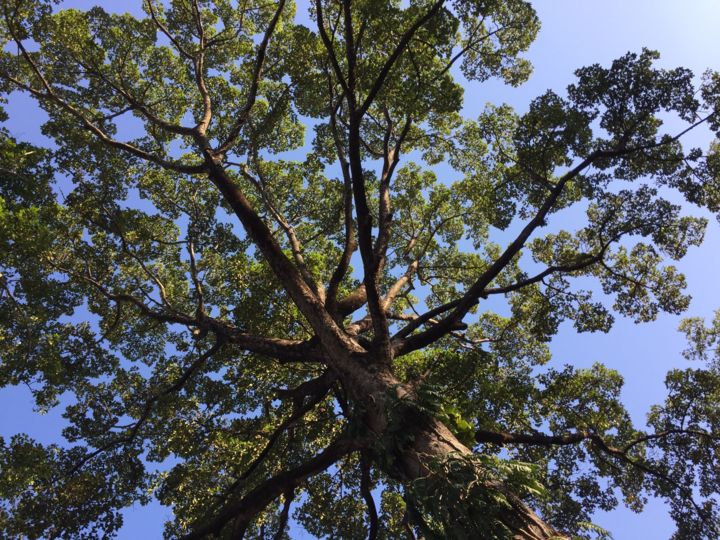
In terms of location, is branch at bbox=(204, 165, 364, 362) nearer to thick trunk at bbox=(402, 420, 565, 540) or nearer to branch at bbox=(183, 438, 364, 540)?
branch at bbox=(183, 438, 364, 540)

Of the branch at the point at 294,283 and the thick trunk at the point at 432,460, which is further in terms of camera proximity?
the branch at the point at 294,283

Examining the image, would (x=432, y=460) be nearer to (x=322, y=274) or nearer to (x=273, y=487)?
(x=273, y=487)

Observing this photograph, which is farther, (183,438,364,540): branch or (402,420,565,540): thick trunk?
(183,438,364,540): branch


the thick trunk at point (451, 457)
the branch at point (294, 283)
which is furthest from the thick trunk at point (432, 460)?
the branch at point (294, 283)

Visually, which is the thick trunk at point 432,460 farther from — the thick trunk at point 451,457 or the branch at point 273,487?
the branch at point 273,487

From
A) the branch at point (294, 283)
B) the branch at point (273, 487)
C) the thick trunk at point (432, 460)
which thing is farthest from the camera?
the branch at point (294, 283)

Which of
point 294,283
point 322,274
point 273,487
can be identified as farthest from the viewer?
point 322,274

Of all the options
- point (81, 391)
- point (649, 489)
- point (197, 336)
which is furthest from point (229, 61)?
point (649, 489)

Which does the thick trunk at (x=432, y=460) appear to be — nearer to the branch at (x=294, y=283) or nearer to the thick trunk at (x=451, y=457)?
the thick trunk at (x=451, y=457)

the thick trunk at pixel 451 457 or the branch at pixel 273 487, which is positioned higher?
the branch at pixel 273 487

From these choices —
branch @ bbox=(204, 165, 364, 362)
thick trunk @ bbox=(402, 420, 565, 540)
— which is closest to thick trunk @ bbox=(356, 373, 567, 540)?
thick trunk @ bbox=(402, 420, 565, 540)

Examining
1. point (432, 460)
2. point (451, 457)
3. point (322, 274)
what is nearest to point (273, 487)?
point (432, 460)

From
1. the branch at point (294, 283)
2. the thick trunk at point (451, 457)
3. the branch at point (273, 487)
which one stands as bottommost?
the thick trunk at point (451, 457)

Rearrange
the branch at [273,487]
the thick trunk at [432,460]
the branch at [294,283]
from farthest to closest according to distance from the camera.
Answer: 1. the branch at [294,283]
2. the branch at [273,487]
3. the thick trunk at [432,460]
